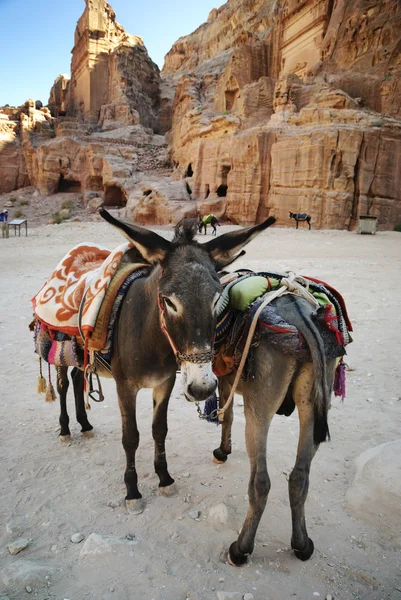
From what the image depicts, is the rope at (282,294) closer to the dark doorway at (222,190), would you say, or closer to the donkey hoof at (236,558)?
the donkey hoof at (236,558)

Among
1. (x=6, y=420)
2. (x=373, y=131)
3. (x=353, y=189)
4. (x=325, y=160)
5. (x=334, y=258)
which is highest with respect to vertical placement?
(x=373, y=131)

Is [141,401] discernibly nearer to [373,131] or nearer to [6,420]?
[6,420]

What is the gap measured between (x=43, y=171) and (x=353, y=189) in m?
26.7

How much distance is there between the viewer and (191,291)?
5.97 ft

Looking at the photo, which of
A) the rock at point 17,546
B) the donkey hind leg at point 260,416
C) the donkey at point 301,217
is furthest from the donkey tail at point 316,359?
the donkey at point 301,217

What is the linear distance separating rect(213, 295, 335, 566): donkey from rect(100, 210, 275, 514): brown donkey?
1.32ft

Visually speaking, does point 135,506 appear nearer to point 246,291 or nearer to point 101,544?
point 101,544

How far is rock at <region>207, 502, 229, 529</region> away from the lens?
2.43m

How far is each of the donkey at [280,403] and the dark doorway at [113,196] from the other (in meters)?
29.2

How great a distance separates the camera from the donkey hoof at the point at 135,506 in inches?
102

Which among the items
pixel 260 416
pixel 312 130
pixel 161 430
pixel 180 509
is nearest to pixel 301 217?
pixel 312 130

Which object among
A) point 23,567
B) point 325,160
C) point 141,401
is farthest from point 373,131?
point 23,567

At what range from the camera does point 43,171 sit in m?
32.7

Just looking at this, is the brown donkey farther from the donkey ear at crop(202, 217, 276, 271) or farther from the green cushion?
the green cushion
